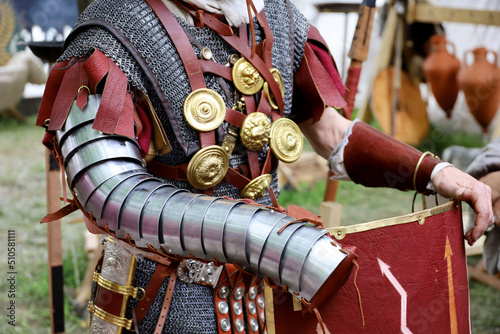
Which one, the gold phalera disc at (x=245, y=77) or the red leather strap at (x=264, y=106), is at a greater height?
the gold phalera disc at (x=245, y=77)

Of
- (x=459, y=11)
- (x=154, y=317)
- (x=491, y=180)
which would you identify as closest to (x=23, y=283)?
(x=154, y=317)

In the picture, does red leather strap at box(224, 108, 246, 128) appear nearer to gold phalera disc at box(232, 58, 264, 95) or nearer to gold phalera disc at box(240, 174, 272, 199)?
gold phalera disc at box(232, 58, 264, 95)

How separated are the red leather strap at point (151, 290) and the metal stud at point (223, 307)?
175mm

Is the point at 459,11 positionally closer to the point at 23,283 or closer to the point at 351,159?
the point at 351,159

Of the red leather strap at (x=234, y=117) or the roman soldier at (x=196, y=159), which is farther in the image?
the red leather strap at (x=234, y=117)

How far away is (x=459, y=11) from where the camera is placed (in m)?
5.27

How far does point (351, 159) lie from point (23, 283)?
2.84 meters

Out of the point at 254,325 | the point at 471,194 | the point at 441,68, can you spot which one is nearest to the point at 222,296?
the point at 254,325

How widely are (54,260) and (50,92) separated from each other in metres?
1.18

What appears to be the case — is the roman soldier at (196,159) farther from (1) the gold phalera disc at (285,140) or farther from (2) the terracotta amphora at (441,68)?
(2) the terracotta amphora at (441,68)

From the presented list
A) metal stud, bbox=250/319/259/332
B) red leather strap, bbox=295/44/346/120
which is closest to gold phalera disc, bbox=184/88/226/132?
red leather strap, bbox=295/44/346/120

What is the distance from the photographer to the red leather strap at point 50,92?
1.49 m

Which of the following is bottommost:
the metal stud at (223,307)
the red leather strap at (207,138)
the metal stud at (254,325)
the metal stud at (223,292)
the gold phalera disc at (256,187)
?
the metal stud at (254,325)

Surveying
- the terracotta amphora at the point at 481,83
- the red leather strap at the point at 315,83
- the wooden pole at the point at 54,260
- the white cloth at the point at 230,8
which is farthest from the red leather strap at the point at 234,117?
the terracotta amphora at the point at 481,83
